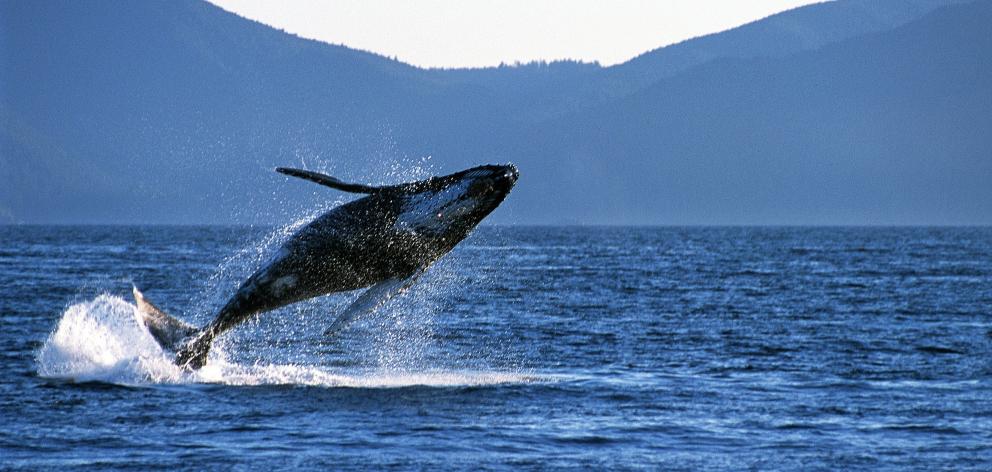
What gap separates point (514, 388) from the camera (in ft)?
85.4

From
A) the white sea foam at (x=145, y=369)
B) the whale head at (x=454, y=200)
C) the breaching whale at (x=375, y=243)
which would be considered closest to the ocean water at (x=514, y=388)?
the white sea foam at (x=145, y=369)

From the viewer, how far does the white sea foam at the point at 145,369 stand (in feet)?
85.5

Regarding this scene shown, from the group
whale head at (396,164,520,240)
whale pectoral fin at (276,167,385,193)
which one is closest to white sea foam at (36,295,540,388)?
whale head at (396,164,520,240)

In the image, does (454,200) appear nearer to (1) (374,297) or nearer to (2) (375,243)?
(2) (375,243)

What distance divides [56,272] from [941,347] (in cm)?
4992

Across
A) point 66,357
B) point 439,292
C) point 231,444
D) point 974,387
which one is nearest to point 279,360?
point 66,357

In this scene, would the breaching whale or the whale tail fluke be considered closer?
the breaching whale

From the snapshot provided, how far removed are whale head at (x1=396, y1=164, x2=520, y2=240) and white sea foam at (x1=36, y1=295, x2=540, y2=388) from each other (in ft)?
18.8

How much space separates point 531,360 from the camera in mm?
31719

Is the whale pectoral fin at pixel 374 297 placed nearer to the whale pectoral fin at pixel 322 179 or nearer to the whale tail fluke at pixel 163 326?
the whale pectoral fin at pixel 322 179

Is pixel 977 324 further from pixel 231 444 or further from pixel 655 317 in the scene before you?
pixel 231 444

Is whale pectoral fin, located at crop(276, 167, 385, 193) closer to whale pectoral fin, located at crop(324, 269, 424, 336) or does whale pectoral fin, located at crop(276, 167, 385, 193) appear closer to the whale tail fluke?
whale pectoral fin, located at crop(324, 269, 424, 336)

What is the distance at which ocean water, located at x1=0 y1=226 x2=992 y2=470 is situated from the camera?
20.1 m

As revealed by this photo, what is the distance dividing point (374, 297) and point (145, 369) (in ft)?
23.6
